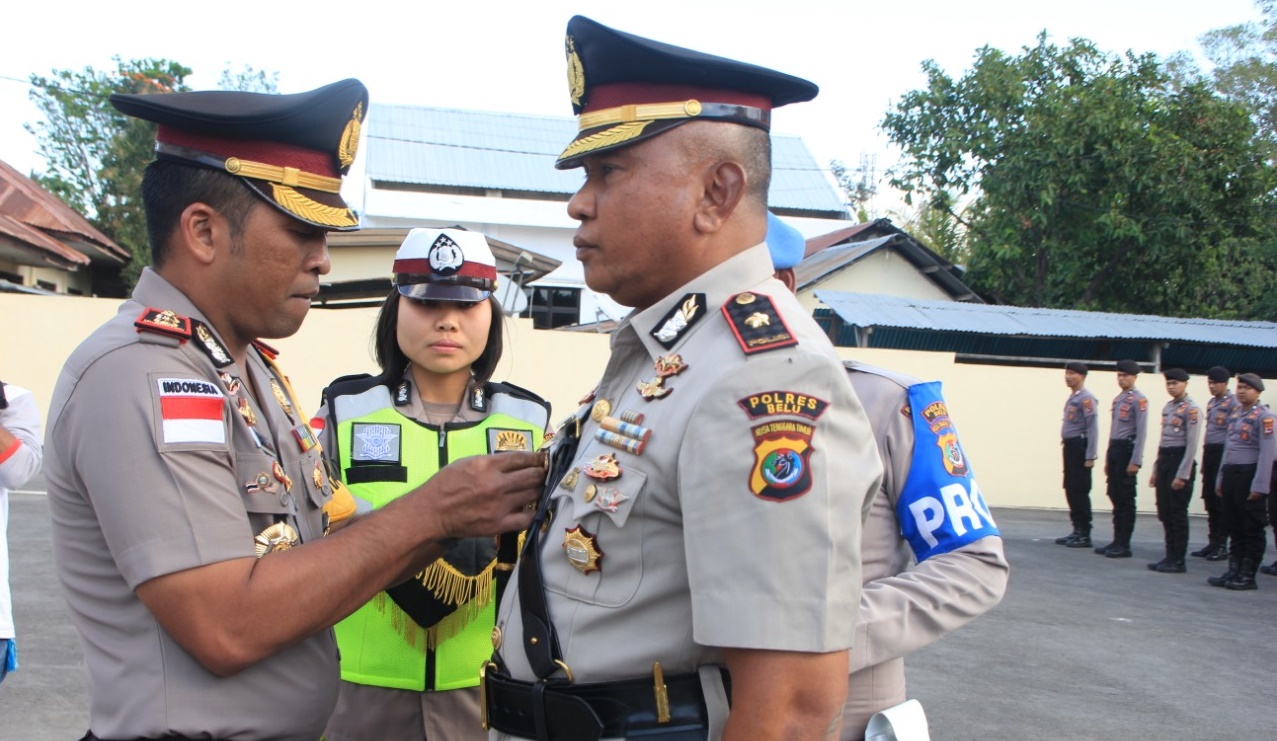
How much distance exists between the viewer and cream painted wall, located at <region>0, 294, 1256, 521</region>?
13508 mm

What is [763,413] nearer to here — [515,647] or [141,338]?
[515,647]

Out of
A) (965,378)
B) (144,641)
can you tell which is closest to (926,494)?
(144,641)

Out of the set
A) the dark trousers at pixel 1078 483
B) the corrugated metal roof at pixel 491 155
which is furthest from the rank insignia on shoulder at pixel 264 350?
the corrugated metal roof at pixel 491 155

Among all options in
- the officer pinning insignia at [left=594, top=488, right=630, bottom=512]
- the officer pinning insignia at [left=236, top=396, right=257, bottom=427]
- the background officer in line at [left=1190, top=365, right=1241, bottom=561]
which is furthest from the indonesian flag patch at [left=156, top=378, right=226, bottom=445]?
the background officer in line at [left=1190, top=365, right=1241, bottom=561]

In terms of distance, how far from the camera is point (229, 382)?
2018 mm

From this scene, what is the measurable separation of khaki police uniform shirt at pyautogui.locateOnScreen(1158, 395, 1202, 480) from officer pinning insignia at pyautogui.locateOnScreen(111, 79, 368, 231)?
10.4m

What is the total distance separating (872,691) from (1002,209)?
67.3 ft

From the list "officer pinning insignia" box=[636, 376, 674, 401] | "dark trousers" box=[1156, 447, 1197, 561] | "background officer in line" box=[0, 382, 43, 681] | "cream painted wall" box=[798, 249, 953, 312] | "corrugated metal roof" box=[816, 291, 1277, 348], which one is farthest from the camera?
"cream painted wall" box=[798, 249, 953, 312]

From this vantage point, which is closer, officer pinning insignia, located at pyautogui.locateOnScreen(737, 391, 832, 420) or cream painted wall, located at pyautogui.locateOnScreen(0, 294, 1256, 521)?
officer pinning insignia, located at pyautogui.locateOnScreen(737, 391, 832, 420)

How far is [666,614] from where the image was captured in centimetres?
166

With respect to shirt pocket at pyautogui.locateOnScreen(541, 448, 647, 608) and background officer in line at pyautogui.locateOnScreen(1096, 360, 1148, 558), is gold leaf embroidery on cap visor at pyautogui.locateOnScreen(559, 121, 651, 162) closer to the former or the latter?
shirt pocket at pyautogui.locateOnScreen(541, 448, 647, 608)

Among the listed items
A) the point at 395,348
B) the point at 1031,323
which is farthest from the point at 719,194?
the point at 1031,323

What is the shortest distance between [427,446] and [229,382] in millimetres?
1197

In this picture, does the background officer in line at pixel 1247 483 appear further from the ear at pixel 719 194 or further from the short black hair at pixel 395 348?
the ear at pixel 719 194
